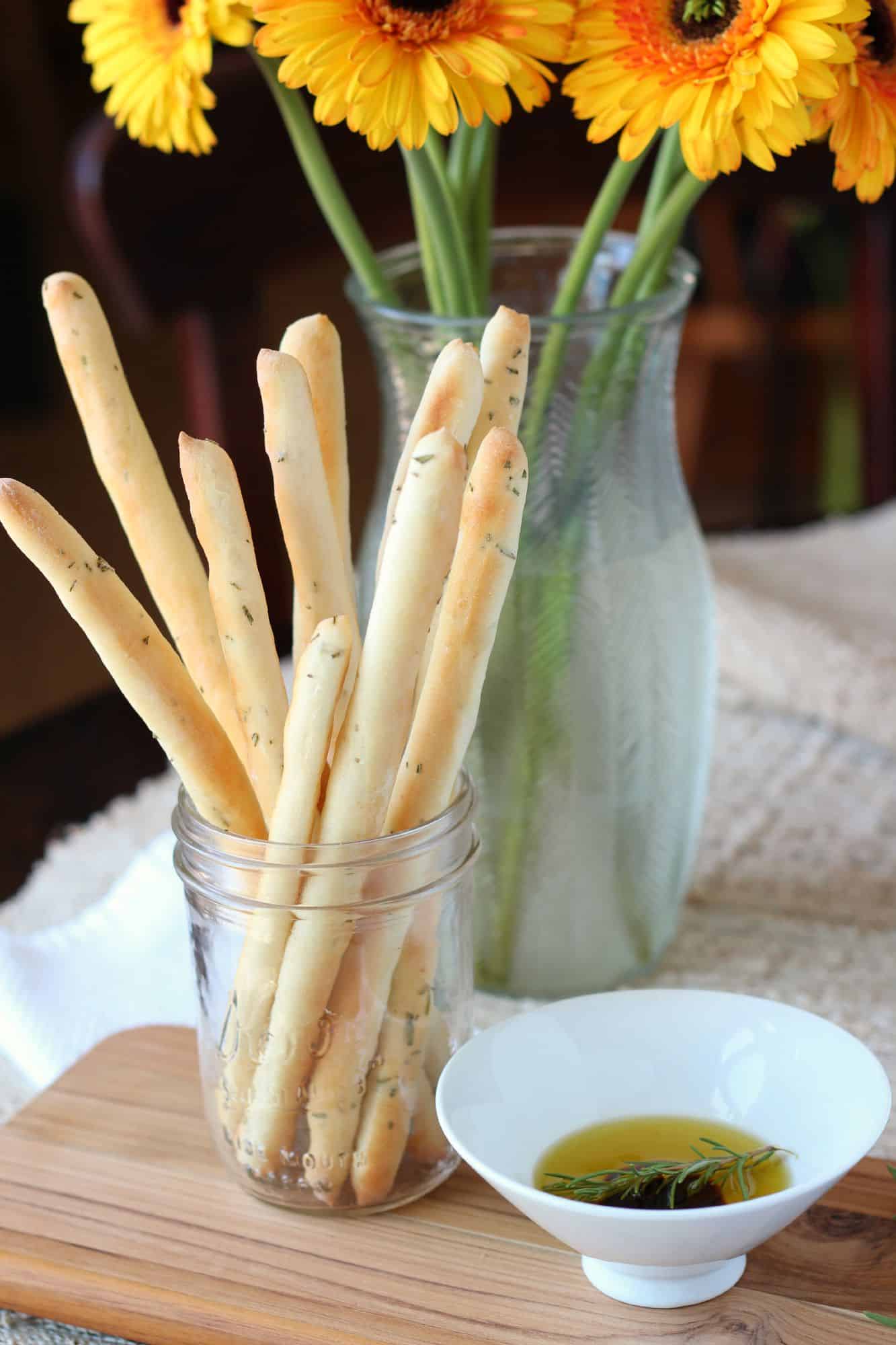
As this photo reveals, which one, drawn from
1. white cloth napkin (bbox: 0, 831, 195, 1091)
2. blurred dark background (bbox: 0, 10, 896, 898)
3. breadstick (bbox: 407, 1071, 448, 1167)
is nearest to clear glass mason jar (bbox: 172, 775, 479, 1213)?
breadstick (bbox: 407, 1071, 448, 1167)

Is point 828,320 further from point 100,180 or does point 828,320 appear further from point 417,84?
point 417,84

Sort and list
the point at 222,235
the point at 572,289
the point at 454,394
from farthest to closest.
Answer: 1. the point at 222,235
2. the point at 572,289
3. the point at 454,394

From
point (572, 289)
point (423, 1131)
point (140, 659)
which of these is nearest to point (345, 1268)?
point (423, 1131)

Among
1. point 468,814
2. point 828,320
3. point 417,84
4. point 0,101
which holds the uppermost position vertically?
point 417,84

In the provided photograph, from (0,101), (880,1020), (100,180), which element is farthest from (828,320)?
(880,1020)

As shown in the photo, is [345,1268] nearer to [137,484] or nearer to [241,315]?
[137,484]

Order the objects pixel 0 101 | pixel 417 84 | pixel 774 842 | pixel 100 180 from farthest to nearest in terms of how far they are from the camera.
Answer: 1. pixel 0 101
2. pixel 100 180
3. pixel 774 842
4. pixel 417 84

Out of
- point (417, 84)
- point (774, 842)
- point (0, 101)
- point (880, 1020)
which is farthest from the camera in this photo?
point (0, 101)
